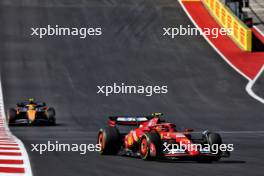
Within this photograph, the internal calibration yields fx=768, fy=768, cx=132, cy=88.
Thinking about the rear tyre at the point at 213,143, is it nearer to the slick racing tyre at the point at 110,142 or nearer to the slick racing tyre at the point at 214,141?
the slick racing tyre at the point at 214,141

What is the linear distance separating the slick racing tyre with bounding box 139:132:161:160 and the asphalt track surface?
32 centimetres

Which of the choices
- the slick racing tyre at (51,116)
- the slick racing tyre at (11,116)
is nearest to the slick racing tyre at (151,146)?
the slick racing tyre at (51,116)

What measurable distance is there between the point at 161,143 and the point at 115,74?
23.2m

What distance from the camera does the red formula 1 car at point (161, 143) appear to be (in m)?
15.3

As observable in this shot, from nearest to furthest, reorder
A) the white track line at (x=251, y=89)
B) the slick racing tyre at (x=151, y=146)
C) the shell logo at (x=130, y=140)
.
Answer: the slick racing tyre at (x=151, y=146), the shell logo at (x=130, y=140), the white track line at (x=251, y=89)

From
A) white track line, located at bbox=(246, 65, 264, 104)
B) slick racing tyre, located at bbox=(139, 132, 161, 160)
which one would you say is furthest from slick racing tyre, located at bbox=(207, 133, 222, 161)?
white track line, located at bbox=(246, 65, 264, 104)

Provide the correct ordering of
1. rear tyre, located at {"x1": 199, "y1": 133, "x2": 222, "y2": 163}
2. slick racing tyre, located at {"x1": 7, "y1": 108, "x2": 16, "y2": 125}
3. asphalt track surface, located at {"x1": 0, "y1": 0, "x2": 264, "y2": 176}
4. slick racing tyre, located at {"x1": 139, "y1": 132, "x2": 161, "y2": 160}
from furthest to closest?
slick racing tyre, located at {"x1": 7, "y1": 108, "x2": 16, "y2": 125}, asphalt track surface, located at {"x1": 0, "y1": 0, "x2": 264, "y2": 176}, rear tyre, located at {"x1": 199, "y1": 133, "x2": 222, "y2": 163}, slick racing tyre, located at {"x1": 139, "y1": 132, "x2": 161, "y2": 160}

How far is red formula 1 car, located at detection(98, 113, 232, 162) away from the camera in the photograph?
15.3 m

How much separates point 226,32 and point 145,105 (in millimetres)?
14784

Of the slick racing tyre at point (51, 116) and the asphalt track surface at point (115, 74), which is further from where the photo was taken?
the slick racing tyre at point (51, 116)

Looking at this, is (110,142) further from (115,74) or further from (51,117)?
(115,74)

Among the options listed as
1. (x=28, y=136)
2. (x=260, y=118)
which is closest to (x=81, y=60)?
(x=260, y=118)

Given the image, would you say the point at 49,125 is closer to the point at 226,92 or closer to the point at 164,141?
the point at 226,92

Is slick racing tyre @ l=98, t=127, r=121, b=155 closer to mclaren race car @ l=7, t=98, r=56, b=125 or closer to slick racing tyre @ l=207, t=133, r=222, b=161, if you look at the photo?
slick racing tyre @ l=207, t=133, r=222, b=161
